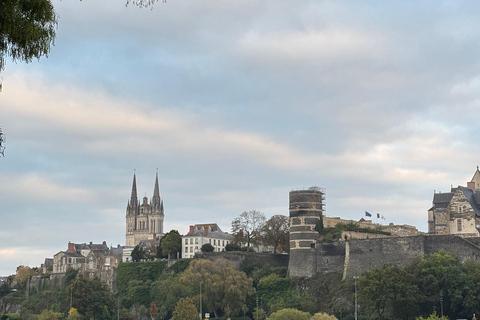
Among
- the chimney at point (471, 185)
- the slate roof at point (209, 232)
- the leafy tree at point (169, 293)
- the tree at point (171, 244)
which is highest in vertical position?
the chimney at point (471, 185)

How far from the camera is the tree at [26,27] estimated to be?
55.8 ft

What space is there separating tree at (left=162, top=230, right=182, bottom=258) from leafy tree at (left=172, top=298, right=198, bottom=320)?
84.8 feet

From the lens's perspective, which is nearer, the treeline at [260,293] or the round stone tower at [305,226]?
the treeline at [260,293]

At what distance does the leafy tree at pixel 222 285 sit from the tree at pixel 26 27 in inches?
2880

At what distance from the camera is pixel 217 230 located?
13950 centimetres

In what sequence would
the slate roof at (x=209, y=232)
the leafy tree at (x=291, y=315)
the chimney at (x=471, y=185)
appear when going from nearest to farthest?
→ 1. the leafy tree at (x=291, y=315)
2. the chimney at (x=471, y=185)
3. the slate roof at (x=209, y=232)

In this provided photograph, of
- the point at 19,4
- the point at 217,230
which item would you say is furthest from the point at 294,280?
the point at 19,4

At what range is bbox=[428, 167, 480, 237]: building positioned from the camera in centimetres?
8800

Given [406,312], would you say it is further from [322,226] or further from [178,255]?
[178,255]

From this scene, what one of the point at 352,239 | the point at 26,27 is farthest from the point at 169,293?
the point at 26,27

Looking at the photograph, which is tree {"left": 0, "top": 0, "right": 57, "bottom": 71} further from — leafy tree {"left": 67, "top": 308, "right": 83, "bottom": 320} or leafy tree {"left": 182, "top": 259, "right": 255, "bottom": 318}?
leafy tree {"left": 67, "top": 308, "right": 83, "bottom": 320}

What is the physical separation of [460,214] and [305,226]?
724 inches

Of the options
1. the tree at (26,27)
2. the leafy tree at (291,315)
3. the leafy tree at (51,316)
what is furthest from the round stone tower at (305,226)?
the tree at (26,27)

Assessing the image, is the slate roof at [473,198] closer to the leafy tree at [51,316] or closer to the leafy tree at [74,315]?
the leafy tree at [74,315]
